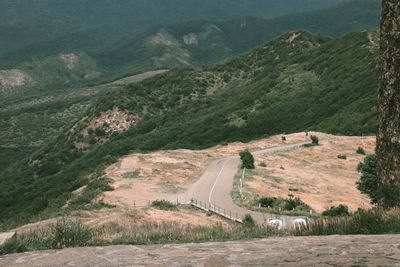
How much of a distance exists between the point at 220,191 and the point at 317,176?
10673 millimetres

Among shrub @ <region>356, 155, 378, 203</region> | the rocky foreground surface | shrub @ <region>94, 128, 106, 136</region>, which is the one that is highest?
shrub @ <region>94, 128, 106, 136</region>

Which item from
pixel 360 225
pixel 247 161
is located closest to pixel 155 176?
pixel 247 161

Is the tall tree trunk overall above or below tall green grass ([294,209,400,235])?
above

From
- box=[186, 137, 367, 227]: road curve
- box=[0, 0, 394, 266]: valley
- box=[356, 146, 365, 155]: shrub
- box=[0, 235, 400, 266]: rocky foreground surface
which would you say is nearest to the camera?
box=[0, 235, 400, 266]: rocky foreground surface

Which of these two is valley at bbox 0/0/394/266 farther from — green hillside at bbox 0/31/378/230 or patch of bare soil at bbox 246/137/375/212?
green hillside at bbox 0/31/378/230

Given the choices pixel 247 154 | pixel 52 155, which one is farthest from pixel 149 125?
pixel 247 154

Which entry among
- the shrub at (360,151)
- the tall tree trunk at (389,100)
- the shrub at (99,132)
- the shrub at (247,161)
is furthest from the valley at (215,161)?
the shrub at (99,132)

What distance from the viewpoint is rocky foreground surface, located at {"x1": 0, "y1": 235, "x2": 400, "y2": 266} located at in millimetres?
5254

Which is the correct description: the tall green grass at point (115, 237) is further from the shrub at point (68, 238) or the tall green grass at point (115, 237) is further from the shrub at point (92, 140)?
the shrub at point (92, 140)

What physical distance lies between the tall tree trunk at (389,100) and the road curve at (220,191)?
7270mm

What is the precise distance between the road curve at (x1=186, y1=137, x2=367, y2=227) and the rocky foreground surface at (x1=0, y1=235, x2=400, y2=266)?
412 inches

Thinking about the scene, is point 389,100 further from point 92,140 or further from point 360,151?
point 92,140

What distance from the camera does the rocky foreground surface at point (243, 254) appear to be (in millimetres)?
5254

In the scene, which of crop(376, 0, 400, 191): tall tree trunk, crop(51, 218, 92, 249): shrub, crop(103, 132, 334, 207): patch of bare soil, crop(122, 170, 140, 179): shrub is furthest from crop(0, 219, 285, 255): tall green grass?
crop(122, 170, 140, 179): shrub
